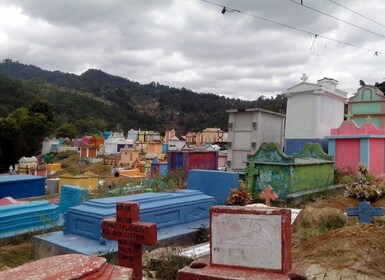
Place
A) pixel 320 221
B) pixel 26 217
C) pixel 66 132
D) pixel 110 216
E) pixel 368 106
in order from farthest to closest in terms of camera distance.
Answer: pixel 66 132 < pixel 368 106 < pixel 26 217 < pixel 320 221 < pixel 110 216

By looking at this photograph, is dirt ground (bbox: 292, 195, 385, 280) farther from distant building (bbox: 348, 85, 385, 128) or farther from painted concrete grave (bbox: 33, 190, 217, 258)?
distant building (bbox: 348, 85, 385, 128)

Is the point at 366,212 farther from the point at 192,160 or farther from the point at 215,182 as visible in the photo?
the point at 192,160

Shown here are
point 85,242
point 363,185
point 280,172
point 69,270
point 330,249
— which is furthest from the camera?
point 363,185

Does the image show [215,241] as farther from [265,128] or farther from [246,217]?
[265,128]

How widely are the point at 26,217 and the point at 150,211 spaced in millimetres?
3312

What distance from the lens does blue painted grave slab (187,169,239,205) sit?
8.91 metres

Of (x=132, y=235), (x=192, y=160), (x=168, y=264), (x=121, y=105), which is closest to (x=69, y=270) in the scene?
(x=132, y=235)

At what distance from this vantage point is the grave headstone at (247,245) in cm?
289

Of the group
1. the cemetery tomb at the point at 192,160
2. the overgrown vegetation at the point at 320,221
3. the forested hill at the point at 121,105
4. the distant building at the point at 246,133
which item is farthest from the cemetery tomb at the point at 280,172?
the forested hill at the point at 121,105

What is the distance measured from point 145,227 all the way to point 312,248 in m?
2.36

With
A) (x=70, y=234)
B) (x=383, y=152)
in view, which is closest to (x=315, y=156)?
(x=383, y=152)

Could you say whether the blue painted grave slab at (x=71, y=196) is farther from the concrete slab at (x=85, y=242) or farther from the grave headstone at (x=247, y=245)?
the grave headstone at (x=247, y=245)

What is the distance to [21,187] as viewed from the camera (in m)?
13.8

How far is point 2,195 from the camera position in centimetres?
1314
